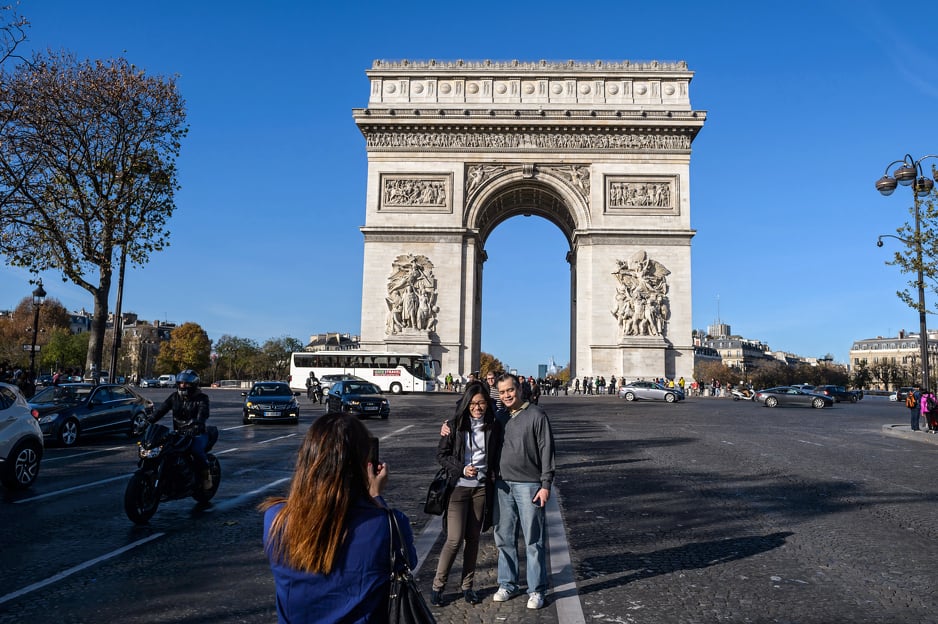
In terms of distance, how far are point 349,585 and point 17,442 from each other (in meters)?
8.28

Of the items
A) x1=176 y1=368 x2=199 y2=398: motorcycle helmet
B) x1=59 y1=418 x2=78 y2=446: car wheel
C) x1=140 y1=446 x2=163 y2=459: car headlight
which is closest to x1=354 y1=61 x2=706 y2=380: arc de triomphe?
x1=59 y1=418 x2=78 y2=446: car wheel

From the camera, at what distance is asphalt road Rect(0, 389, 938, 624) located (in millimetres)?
4227

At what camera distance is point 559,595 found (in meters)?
4.47

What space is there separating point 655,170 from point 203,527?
34494 millimetres

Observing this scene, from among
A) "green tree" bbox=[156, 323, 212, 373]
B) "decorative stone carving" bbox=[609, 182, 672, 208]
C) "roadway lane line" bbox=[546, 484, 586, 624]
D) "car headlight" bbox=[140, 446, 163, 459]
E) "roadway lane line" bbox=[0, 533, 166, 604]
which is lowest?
"roadway lane line" bbox=[0, 533, 166, 604]

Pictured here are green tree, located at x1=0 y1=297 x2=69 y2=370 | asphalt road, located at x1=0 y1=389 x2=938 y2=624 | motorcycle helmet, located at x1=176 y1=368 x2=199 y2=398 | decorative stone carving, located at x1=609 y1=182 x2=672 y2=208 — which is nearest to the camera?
asphalt road, located at x1=0 y1=389 x2=938 y2=624

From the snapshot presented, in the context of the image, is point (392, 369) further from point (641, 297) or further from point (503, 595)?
point (503, 595)

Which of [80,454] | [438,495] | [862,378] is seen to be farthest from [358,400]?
[862,378]

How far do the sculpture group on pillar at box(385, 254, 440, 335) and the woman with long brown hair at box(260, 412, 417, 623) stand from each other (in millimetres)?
34588

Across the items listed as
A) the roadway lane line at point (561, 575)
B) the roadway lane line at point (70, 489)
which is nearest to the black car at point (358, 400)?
the roadway lane line at point (70, 489)

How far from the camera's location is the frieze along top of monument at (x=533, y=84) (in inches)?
1481

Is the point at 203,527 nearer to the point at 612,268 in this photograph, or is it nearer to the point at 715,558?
the point at 715,558

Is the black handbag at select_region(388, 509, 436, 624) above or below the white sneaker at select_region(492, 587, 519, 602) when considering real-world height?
above

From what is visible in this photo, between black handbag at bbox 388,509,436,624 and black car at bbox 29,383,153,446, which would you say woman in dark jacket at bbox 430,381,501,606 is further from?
black car at bbox 29,383,153,446
